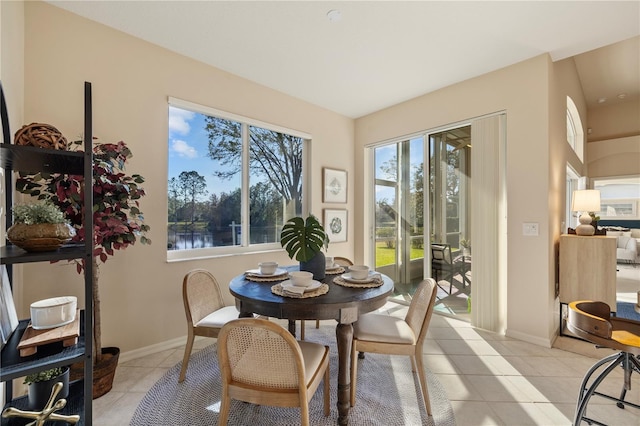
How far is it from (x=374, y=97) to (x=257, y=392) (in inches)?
139

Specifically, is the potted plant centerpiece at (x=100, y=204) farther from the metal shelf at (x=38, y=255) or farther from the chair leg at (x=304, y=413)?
the chair leg at (x=304, y=413)

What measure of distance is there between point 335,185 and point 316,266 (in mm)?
2293

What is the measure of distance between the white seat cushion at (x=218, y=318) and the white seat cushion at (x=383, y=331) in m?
0.93

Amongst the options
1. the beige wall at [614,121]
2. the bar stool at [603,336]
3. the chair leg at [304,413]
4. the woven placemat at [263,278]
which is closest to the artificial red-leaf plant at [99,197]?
the woven placemat at [263,278]

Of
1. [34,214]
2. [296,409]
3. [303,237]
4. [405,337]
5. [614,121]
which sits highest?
[614,121]

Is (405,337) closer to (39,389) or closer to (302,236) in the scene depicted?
(302,236)

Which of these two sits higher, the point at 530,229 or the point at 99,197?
the point at 99,197

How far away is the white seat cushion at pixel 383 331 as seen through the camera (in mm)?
1811

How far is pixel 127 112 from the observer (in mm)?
2412

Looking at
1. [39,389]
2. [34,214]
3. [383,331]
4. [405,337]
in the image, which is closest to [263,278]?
[383,331]

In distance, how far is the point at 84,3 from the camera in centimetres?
209

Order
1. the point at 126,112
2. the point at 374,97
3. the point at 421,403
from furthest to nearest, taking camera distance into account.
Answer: the point at 374,97
the point at 126,112
the point at 421,403

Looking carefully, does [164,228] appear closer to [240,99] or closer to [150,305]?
[150,305]

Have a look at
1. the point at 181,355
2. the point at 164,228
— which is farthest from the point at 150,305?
the point at 164,228
